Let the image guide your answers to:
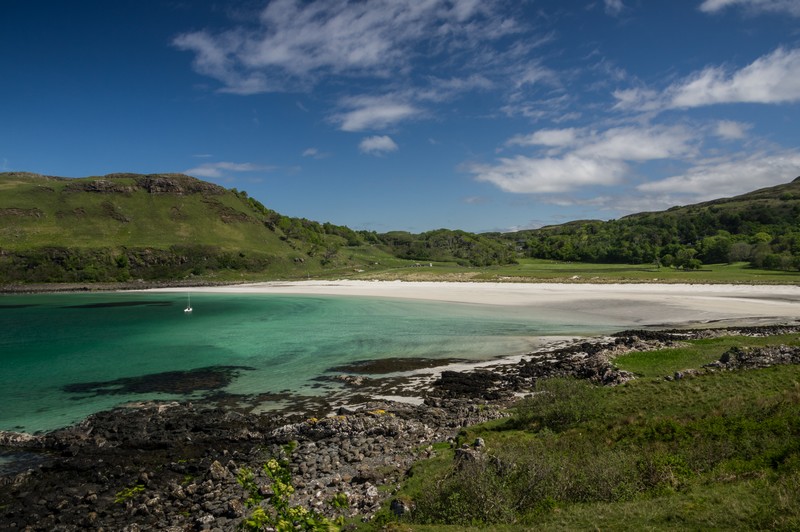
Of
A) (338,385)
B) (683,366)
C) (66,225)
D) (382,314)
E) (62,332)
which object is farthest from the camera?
(66,225)

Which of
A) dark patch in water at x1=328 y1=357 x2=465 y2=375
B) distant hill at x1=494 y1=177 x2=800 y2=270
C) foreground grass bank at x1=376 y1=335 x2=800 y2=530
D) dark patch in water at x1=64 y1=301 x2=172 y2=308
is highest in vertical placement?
distant hill at x1=494 y1=177 x2=800 y2=270

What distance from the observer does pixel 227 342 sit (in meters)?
45.5

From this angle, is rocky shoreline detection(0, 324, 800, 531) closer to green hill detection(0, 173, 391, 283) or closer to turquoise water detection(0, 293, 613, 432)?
turquoise water detection(0, 293, 613, 432)

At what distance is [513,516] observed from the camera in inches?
399

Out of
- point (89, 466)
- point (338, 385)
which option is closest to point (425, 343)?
point (338, 385)

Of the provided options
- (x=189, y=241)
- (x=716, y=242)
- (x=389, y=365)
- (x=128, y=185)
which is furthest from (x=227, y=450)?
(x=128, y=185)

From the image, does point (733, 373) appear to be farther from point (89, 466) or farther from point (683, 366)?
point (89, 466)

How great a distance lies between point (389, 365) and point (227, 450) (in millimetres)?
16481

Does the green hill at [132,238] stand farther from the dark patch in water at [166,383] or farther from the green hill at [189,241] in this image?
the dark patch in water at [166,383]

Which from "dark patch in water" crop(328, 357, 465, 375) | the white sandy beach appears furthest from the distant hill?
"dark patch in water" crop(328, 357, 465, 375)

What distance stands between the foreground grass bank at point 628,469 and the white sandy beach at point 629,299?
36723 millimetres

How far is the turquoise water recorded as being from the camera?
28078 mm

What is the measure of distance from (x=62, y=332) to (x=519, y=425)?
58.8 m

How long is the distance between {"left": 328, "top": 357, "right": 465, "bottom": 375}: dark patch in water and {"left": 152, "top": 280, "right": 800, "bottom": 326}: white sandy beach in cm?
2682
